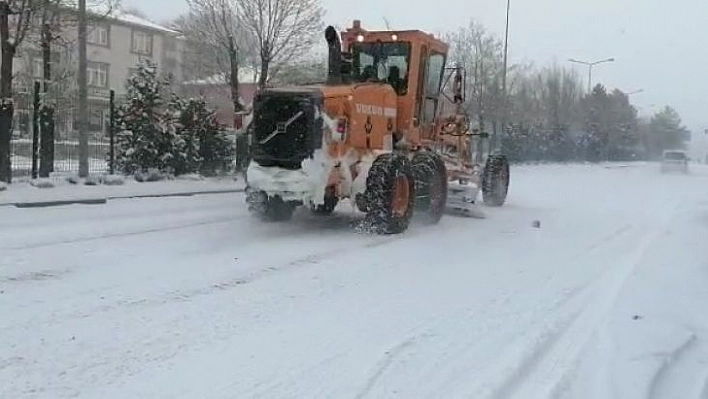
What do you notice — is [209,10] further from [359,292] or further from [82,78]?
[359,292]

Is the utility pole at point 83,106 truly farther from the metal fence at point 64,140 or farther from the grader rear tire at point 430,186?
the grader rear tire at point 430,186

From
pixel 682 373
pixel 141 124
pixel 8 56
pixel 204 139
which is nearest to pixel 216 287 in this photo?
pixel 682 373

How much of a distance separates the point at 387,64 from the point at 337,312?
8.10 meters

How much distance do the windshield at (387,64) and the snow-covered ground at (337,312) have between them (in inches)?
119

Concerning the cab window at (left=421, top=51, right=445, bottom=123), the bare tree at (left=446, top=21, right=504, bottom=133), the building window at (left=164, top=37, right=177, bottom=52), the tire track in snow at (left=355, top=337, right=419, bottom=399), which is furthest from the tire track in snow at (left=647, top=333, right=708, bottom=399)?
the building window at (left=164, top=37, right=177, bottom=52)

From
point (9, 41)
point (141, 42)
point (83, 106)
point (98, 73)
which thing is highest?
point (141, 42)

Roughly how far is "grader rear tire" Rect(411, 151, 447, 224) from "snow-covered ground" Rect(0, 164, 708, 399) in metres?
1.36

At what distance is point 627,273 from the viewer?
384 inches

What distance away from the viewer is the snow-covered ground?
5.50 meters

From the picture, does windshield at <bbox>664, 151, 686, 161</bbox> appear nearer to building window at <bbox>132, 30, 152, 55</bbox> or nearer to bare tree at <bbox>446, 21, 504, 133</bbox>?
bare tree at <bbox>446, 21, 504, 133</bbox>

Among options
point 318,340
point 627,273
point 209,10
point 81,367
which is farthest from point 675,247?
point 209,10

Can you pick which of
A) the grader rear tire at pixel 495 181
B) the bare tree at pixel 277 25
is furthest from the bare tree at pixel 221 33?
the grader rear tire at pixel 495 181

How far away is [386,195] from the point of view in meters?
12.6

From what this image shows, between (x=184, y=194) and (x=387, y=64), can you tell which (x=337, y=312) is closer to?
(x=387, y=64)
